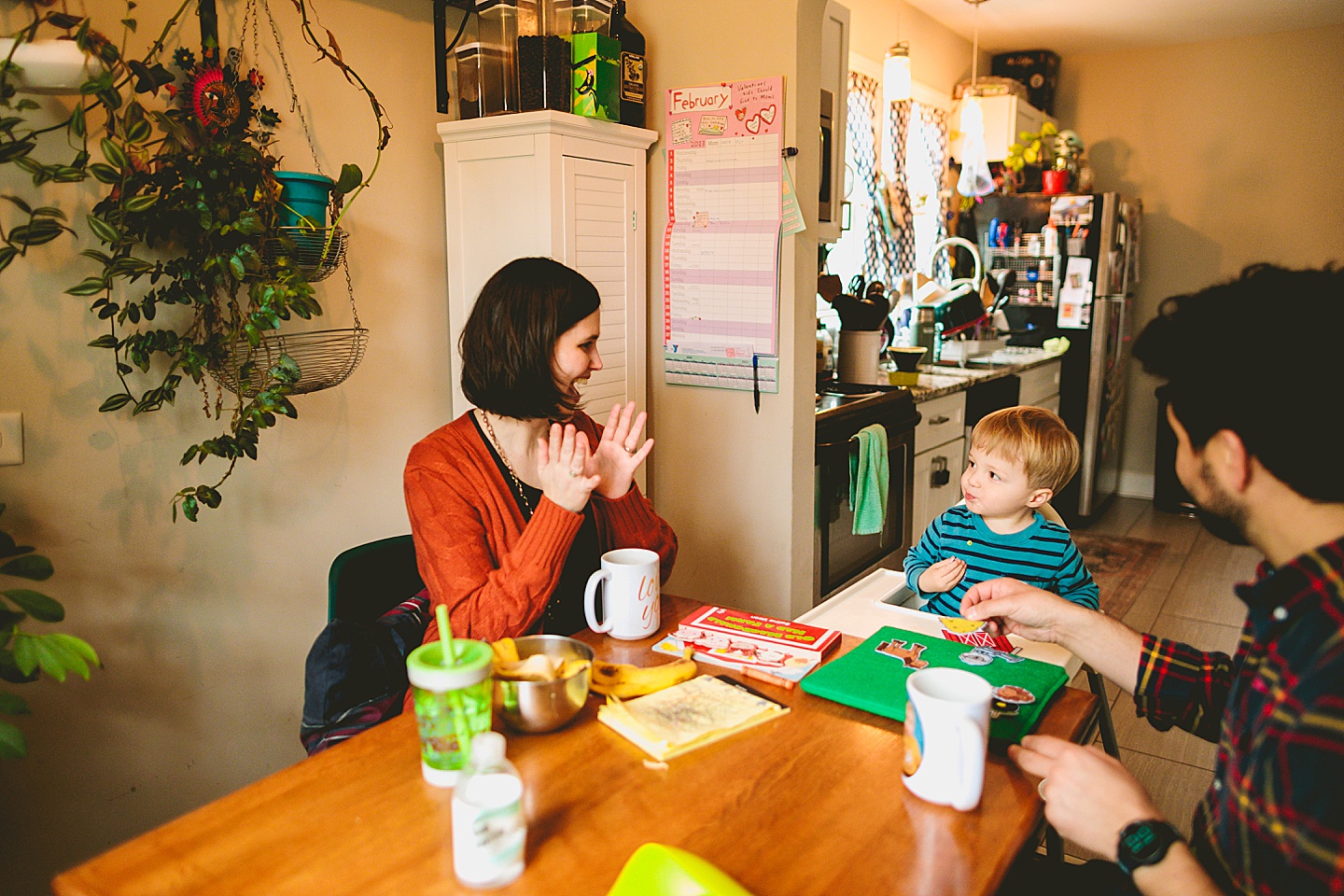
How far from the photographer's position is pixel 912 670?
1.24 m

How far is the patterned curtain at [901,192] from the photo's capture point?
4.64 metres

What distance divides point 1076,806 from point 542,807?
56 centimetres

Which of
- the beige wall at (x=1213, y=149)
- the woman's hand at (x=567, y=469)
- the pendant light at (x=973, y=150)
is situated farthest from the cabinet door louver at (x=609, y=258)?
the beige wall at (x=1213, y=149)

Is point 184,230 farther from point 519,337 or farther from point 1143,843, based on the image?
point 1143,843

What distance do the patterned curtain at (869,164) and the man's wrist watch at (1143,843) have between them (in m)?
3.74

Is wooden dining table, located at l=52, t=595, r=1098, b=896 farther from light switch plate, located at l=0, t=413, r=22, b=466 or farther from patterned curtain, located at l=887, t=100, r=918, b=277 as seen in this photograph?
patterned curtain, located at l=887, t=100, r=918, b=277

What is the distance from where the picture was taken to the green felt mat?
3.68 ft

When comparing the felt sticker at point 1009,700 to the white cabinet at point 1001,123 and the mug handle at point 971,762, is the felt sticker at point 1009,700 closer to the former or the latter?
the mug handle at point 971,762

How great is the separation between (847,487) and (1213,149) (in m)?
4.09

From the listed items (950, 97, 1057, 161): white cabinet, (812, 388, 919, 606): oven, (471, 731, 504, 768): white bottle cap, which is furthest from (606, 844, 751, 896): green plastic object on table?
(950, 97, 1057, 161): white cabinet

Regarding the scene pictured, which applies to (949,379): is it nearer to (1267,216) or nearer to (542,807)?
(1267,216)

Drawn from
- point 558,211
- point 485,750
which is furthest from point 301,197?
point 485,750

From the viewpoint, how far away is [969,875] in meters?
0.85

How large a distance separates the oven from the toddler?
0.91m
